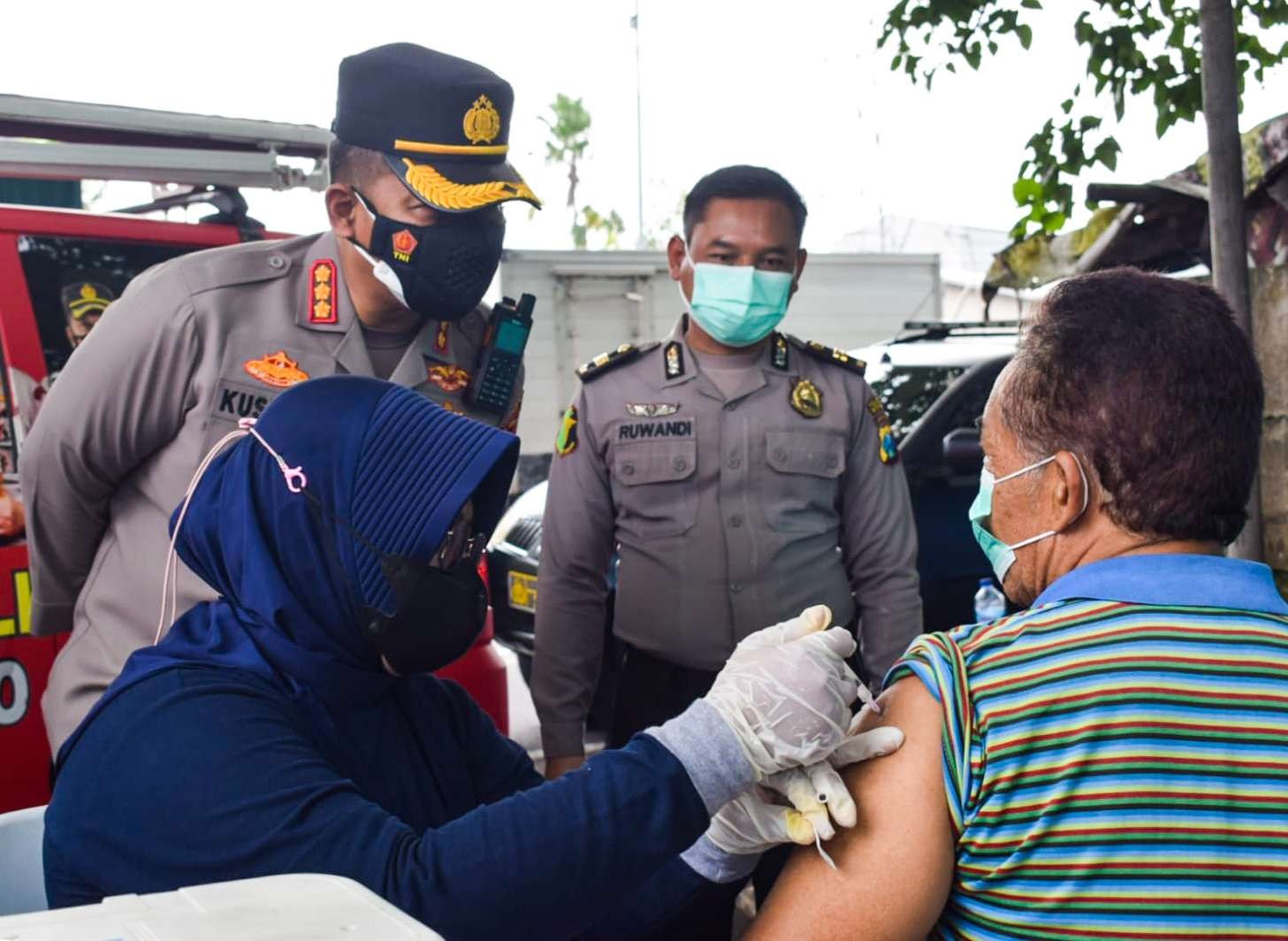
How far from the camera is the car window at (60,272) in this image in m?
3.21

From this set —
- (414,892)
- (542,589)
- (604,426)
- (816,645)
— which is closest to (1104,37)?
(604,426)

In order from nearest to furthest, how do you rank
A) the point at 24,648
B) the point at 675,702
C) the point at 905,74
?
the point at 675,702 → the point at 24,648 → the point at 905,74

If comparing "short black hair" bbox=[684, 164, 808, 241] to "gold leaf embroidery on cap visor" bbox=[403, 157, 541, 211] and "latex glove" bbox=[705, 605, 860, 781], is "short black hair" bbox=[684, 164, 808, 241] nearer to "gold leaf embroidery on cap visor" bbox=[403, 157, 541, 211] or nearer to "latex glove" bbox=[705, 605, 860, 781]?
"gold leaf embroidery on cap visor" bbox=[403, 157, 541, 211]

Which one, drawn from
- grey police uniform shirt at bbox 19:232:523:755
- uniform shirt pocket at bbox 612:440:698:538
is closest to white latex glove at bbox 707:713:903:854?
grey police uniform shirt at bbox 19:232:523:755

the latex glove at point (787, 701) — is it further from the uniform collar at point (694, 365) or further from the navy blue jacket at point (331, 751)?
the uniform collar at point (694, 365)

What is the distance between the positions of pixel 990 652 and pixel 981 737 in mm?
89

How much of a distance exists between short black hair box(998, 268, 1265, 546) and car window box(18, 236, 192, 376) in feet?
8.65

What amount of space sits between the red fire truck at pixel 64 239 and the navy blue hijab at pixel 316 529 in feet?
4.92

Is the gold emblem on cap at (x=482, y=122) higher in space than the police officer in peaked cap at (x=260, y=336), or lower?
higher

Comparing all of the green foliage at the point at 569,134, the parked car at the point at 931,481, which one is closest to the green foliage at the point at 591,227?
the green foliage at the point at 569,134

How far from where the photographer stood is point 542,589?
9.21 ft

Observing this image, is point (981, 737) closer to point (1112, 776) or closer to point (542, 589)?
point (1112, 776)

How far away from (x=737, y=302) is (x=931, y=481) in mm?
2252

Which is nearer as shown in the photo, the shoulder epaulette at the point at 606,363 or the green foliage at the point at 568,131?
the shoulder epaulette at the point at 606,363
